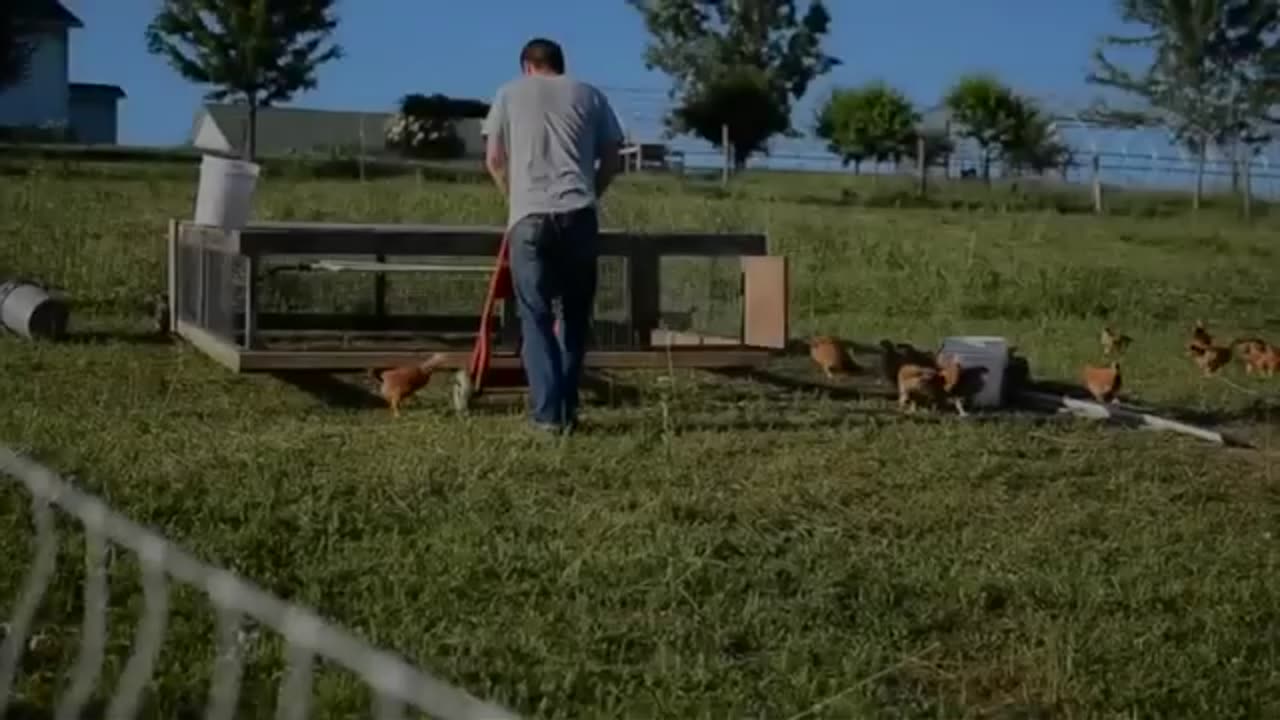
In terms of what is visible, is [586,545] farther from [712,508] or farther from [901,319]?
[901,319]

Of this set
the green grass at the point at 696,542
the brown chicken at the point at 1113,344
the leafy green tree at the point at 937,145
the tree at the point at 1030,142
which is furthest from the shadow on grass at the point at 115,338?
the leafy green tree at the point at 937,145

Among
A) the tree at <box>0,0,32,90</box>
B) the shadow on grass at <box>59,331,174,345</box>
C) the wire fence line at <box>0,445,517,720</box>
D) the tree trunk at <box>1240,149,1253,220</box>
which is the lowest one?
the wire fence line at <box>0,445,517,720</box>

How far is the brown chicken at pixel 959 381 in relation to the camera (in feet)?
27.7

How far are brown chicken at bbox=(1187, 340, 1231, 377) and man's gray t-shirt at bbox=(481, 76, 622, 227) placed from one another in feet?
13.7

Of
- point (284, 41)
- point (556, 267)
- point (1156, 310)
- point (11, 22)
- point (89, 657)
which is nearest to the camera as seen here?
point (89, 657)

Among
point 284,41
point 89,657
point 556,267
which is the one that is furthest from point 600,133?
point 284,41

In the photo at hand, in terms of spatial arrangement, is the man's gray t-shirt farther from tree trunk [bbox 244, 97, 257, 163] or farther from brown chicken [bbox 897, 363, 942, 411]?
tree trunk [bbox 244, 97, 257, 163]

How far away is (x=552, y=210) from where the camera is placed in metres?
7.59

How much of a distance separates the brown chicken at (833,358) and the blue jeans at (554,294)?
2253 millimetres

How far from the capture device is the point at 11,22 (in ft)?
131

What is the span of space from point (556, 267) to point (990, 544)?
2412mm

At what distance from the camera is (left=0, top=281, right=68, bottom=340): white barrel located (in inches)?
412

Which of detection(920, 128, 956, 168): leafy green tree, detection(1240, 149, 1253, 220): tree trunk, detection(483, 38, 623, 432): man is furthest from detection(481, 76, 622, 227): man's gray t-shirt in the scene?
detection(920, 128, 956, 168): leafy green tree

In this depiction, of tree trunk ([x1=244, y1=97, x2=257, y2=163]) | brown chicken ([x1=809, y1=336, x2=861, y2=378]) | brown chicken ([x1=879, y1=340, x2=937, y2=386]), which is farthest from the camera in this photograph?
tree trunk ([x1=244, y1=97, x2=257, y2=163])
